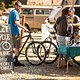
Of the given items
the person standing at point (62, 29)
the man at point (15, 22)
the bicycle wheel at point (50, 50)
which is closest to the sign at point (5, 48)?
the man at point (15, 22)

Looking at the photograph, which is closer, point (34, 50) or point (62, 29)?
point (62, 29)

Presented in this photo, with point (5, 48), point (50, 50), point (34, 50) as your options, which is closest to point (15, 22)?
point (5, 48)

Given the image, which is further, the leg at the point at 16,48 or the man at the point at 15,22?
the leg at the point at 16,48

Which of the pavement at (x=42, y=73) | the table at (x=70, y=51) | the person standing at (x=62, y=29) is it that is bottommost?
the pavement at (x=42, y=73)

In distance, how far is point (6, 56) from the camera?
1077 cm

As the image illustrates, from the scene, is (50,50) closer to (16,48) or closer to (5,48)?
(16,48)

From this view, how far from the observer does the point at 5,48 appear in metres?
10.8

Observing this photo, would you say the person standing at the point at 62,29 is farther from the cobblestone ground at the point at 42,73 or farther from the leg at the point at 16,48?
the leg at the point at 16,48

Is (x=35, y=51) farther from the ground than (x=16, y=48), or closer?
closer

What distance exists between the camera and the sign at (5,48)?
35.2 ft

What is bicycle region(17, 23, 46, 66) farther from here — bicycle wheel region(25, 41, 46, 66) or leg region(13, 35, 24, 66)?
leg region(13, 35, 24, 66)

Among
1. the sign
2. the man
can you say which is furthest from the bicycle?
the sign

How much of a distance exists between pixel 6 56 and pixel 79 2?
1274 centimetres

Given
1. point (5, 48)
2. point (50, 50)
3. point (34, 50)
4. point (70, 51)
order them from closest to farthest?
1. point (70, 51)
2. point (5, 48)
3. point (34, 50)
4. point (50, 50)
